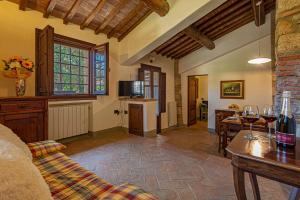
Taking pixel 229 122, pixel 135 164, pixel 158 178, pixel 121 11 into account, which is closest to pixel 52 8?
pixel 121 11

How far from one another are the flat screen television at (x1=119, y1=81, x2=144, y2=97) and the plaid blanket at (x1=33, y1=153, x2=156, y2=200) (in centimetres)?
341

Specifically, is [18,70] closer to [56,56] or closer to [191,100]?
[56,56]

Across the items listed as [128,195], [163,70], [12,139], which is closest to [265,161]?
[128,195]

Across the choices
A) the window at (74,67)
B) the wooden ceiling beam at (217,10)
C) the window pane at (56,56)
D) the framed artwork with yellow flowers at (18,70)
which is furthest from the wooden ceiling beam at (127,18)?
the framed artwork with yellow flowers at (18,70)

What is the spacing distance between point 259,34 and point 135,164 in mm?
5009

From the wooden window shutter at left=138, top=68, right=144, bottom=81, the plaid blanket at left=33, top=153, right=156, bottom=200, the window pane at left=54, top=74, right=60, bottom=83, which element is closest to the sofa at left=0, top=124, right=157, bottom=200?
the plaid blanket at left=33, top=153, right=156, bottom=200

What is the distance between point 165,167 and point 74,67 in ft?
10.5

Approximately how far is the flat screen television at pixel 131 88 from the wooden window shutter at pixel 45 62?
6.94 ft

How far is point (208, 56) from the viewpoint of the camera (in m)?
5.76

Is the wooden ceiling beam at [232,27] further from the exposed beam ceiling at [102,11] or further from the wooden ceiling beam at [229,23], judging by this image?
the exposed beam ceiling at [102,11]

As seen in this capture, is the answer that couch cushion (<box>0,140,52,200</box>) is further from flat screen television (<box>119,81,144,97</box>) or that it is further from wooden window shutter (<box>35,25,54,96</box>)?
flat screen television (<box>119,81,144,97</box>)

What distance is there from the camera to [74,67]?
4.13 metres

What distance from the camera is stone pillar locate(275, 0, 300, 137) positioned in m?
2.06

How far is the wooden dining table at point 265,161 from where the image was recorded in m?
0.83
